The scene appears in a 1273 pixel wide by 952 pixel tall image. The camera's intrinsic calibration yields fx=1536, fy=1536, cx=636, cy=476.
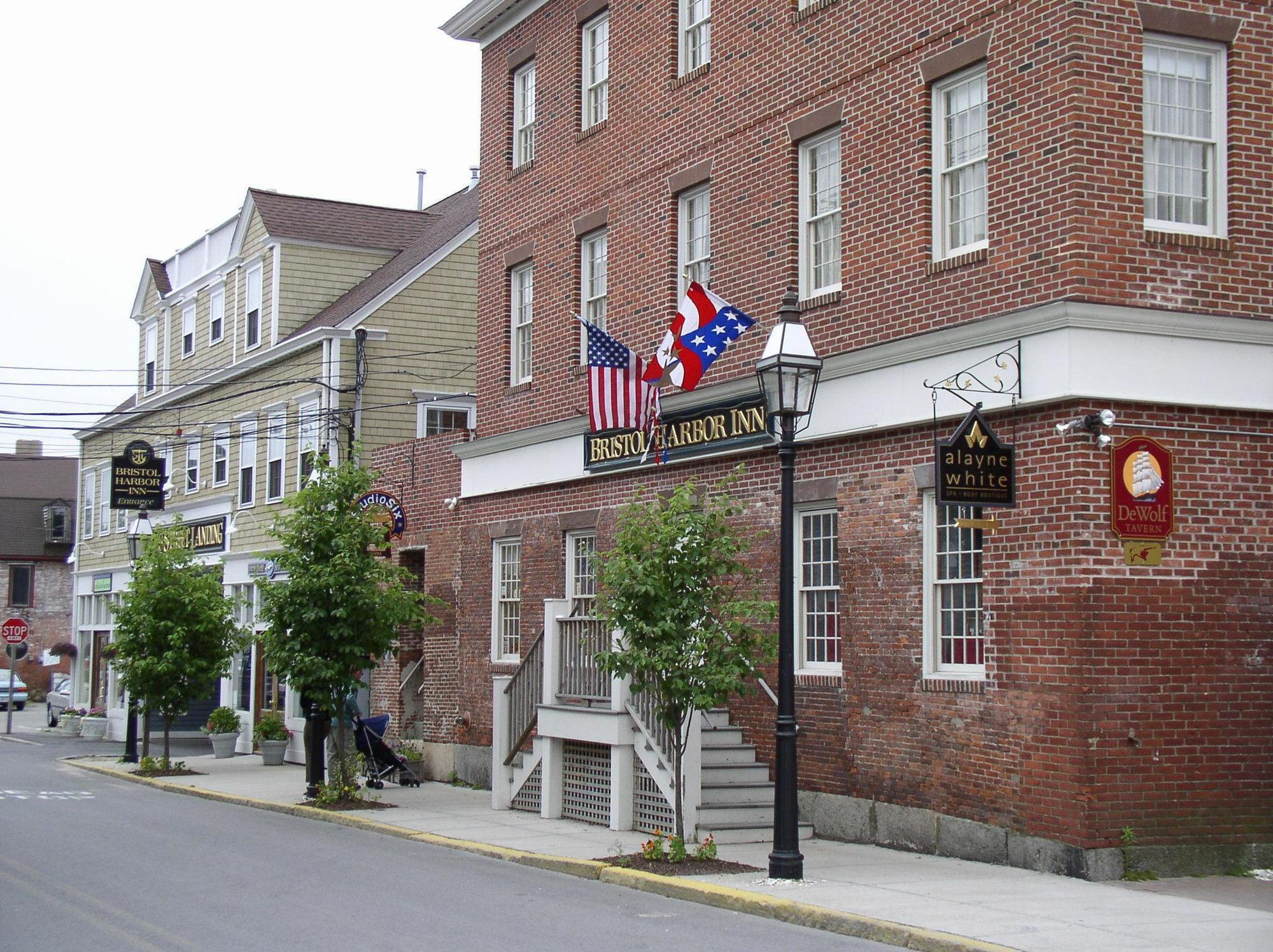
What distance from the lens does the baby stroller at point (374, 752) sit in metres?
22.0

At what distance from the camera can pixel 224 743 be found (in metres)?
31.8

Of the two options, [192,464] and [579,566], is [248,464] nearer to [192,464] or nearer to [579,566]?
[192,464]

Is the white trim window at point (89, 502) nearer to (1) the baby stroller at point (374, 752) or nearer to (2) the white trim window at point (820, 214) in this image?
(1) the baby stroller at point (374, 752)

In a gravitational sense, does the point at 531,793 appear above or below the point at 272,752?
above

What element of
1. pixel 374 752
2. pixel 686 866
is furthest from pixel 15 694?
pixel 686 866

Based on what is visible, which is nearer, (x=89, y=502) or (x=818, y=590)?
(x=818, y=590)

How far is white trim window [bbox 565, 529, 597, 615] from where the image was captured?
21062mm

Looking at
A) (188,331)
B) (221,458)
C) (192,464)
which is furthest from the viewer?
(188,331)

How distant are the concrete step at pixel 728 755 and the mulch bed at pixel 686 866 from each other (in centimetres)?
246

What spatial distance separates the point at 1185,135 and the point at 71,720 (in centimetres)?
3779

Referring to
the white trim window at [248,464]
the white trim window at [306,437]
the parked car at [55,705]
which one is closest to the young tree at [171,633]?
the white trim window at [306,437]

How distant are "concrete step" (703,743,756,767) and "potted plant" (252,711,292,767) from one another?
14.5 meters

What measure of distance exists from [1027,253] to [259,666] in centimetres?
2306

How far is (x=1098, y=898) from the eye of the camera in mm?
11750
